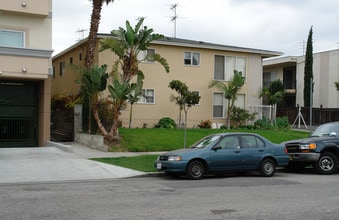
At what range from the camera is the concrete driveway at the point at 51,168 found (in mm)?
13898

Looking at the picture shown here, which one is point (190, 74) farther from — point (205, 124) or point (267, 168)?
point (267, 168)

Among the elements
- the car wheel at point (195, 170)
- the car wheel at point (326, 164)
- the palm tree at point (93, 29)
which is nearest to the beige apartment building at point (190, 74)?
the palm tree at point (93, 29)

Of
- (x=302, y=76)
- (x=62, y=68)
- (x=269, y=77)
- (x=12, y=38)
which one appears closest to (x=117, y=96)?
(x=12, y=38)

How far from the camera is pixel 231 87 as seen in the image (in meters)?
29.7

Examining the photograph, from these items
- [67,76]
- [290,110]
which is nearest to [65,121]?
[67,76]

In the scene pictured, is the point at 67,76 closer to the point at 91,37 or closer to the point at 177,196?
the point at 91,37

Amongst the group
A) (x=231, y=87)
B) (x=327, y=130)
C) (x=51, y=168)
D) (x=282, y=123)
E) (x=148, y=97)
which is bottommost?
(x=51, y=168)

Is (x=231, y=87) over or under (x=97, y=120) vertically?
over

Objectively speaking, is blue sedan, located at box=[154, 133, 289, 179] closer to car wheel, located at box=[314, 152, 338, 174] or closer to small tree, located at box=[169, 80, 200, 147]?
car wheel, located at box=[314, 152, 338, 174]

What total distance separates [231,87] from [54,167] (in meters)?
16.6

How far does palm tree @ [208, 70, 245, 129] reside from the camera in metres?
29.5

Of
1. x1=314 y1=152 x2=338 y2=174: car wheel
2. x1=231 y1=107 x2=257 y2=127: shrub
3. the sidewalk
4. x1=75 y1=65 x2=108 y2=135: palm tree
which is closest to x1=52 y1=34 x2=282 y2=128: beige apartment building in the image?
x1=231 y1=107 x2=257 y2=127: shrub

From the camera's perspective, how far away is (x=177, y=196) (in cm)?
1038

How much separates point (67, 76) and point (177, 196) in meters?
23.8
